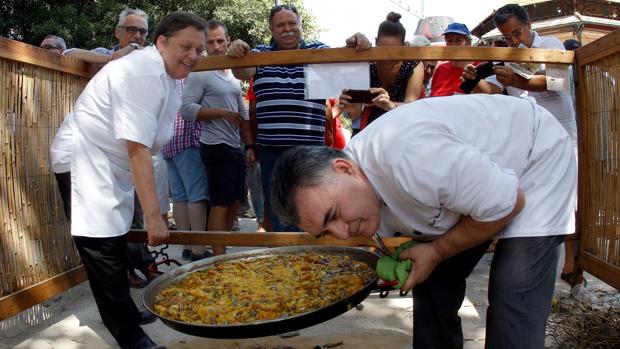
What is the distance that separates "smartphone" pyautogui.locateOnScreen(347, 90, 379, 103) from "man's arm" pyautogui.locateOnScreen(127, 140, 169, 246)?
161cm

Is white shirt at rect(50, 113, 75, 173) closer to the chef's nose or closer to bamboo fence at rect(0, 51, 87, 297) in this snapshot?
bamboo fence at rect(0, 51, 87, 297)

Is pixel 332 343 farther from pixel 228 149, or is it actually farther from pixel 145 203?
pixel 228 149

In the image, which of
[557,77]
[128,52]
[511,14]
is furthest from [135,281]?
[511,14]

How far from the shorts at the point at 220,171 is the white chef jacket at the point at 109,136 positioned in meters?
1.51

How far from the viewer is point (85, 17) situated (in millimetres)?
15875

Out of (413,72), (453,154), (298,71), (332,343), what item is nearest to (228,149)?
(298,71)

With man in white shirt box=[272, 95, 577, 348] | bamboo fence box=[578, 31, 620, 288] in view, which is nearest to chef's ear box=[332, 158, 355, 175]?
man in white shirt box=[272, 95, 577, 348]

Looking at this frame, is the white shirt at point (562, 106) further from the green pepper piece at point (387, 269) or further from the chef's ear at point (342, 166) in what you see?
the chef's ear at point (342, 166)

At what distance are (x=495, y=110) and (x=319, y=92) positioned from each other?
1980 mm

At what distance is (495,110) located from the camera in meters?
1.88

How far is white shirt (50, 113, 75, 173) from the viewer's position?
3.15 metres

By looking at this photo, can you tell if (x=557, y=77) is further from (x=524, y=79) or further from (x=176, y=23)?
(x=176, y=23)

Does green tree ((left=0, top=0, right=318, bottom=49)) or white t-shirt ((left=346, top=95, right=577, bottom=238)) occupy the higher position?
green tree ((left=0, top=0, right=318, bottom=49))

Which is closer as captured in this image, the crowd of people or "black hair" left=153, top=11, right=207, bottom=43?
the crowd of people
